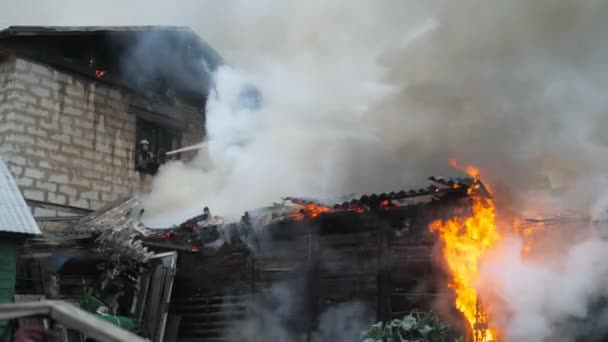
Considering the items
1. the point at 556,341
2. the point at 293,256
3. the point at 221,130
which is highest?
the point at 221,130

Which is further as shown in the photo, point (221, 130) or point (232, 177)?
point (221, 130)

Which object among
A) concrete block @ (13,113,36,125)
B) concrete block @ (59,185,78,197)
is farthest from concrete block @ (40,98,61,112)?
concrete block @ (59,185,78,197)

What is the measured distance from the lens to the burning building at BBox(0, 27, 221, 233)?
1330cm

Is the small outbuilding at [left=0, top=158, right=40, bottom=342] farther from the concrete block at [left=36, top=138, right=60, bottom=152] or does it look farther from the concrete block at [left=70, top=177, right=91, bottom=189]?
the concrete block at [left=70, top=177, right=91, bottom=189]

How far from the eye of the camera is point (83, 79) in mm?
14719

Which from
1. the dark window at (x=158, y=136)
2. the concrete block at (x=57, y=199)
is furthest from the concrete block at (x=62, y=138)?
the dark window at (x=158, y=136)

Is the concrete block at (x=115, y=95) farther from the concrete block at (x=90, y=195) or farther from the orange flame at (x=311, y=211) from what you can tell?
the orange flame at (x=311, y=211)

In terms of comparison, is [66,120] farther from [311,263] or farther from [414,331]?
[414,331]

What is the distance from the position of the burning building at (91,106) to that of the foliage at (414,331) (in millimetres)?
7938

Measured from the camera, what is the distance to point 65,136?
46.0ft

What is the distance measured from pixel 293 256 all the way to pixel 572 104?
5724mm

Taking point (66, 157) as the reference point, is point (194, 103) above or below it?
above

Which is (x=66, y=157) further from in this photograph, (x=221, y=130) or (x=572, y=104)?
(x=572, y=104)

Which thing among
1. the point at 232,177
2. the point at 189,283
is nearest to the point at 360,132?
the point at 232,177
